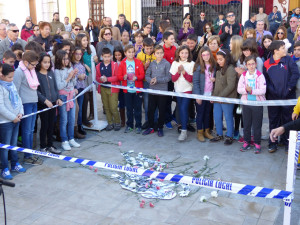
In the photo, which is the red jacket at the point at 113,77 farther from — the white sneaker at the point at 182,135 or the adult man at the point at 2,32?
the adult man at the point at 2,32

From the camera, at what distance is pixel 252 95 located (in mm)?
6355

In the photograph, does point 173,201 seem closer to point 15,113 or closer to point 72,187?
point 72,187

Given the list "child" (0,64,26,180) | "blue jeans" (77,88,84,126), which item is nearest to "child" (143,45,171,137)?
"blue jeans" (77,88,84,126)

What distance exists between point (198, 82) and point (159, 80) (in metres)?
0.73

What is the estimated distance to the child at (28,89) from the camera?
5.74 meters

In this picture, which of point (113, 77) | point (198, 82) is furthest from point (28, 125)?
point (198, 82)

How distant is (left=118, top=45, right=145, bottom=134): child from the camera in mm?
7301

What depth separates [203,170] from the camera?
5707 mm

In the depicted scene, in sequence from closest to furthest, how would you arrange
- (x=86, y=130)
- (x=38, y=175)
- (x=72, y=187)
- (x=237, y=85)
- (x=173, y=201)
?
(x=173, y=201), (x=72, y=187), (x=38, y=175), (x=237, y=85), (x=86, y=130)

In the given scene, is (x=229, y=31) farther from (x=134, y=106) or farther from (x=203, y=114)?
(x=134, y=106)

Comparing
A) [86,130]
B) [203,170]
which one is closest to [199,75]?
Result: [203,170]

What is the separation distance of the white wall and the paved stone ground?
16.1 metres

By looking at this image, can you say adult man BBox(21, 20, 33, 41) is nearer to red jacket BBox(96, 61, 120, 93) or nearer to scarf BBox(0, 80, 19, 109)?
red jacket BBox(96, 61, 120, 93)

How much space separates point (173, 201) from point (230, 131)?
2.48m
